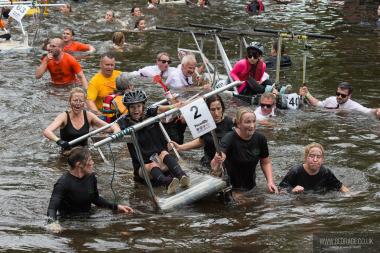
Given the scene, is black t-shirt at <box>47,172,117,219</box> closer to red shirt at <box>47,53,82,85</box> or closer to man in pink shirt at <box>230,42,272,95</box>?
man in pink shirt at <box>230,42,272,95</box>

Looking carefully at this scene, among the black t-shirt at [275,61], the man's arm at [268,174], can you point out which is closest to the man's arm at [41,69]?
the black t-shirt at [275,61]

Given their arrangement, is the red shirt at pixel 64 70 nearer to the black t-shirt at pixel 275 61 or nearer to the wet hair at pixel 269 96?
the wet hair at pixel 269 96

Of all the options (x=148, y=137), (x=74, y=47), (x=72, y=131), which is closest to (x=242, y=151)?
(x=148, y=137)

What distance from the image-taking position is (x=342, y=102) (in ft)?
48.2

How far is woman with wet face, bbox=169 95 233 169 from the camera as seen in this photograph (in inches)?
395

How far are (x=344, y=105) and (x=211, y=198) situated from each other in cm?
611

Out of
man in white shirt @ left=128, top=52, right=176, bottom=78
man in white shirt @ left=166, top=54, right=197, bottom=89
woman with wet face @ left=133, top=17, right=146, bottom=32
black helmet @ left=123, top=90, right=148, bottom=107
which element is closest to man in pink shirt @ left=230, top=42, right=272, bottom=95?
man in white shirt @ left=166, top=54, right=197, bottom=89

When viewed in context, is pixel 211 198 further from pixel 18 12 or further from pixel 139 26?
pixel 139 26

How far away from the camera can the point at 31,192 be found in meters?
10.0

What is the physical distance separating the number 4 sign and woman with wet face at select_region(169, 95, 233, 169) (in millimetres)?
1310

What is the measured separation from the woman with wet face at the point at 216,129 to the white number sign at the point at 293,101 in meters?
4.52

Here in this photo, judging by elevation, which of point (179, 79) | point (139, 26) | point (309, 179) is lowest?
point (139, 26)

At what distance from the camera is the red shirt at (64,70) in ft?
52.6

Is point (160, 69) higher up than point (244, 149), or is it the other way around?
point (244, 149)
